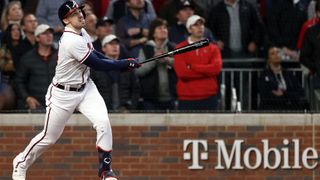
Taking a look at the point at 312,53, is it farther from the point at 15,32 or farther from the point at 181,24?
the point at 15,32

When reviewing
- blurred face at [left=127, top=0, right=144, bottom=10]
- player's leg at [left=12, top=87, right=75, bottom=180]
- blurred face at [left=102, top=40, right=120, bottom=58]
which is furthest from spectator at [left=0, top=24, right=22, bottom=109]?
player's leg at [left=12, top=87, right=75, bottom=180]

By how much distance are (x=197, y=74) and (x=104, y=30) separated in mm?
1383

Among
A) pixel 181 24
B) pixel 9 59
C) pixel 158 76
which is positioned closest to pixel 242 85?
pixel 158 76

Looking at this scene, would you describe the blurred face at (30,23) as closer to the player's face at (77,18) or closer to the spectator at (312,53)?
the player's face at (77,18)

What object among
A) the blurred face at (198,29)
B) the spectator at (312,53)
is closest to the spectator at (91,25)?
the blurred face at (198,29)

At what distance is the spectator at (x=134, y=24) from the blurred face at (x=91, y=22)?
0.39 metres

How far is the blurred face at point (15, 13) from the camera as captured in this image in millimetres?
15047

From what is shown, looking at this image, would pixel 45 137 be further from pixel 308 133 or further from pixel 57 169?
pixel 308 133

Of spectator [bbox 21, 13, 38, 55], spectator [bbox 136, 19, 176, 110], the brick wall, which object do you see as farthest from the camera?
spectator [bbox 21, 13, 38, 55]

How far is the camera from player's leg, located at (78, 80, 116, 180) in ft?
39.5

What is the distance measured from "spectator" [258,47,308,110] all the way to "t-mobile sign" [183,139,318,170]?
0.48m

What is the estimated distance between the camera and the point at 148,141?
47.1 feet

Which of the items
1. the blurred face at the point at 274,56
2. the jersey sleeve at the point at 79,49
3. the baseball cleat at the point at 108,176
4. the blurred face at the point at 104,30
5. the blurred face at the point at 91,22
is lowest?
the baseball cleat at the point at 108,176

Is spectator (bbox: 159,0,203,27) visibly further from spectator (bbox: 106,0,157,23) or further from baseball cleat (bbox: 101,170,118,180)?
baseball cleat (bbox: 101,170,118,180)
